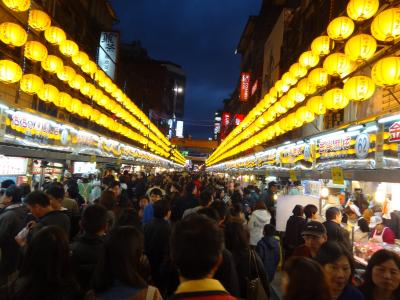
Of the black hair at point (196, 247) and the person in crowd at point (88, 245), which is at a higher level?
the black hair at point (196, 247)

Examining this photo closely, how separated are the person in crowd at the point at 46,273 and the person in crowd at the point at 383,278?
108 inches

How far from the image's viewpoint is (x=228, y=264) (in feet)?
13.0

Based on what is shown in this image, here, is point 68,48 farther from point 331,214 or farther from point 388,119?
point 388,119

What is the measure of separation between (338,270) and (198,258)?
6.07ft

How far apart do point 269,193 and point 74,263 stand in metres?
10.7

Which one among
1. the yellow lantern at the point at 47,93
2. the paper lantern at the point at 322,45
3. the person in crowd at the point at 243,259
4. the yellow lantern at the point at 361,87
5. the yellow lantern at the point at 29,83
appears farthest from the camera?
the paper lantern at the point at 322,45

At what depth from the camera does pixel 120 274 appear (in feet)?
9.50

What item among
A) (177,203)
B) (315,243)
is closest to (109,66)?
(177,203)

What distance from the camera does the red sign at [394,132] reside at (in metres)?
6.31

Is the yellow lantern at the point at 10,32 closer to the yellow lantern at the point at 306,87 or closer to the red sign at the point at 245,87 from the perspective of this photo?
the yellow lantern at the point at 306,87

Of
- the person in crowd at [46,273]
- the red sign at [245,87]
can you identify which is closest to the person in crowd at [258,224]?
the person in crowd at [46,273]

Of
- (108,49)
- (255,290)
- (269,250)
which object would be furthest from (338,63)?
(108,49)

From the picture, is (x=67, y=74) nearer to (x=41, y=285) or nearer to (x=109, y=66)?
(x=41, y=285)

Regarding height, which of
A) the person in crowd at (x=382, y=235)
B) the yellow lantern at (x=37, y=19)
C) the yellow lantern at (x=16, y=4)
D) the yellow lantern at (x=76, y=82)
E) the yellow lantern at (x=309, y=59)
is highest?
the yellow lantern at (x=37, y=19)
